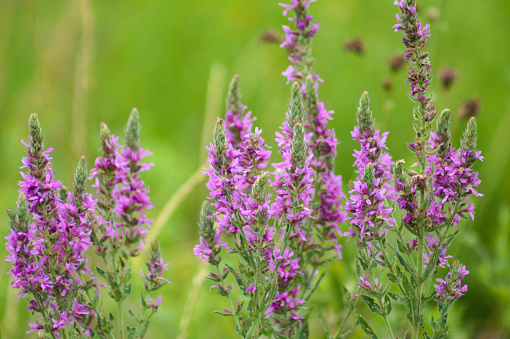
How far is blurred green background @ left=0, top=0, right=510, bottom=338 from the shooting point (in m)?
3.56

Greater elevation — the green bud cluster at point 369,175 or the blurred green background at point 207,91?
the blurred green background at point 207,91

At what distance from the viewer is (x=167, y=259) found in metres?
4.24

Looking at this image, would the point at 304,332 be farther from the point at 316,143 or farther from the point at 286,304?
the point at 316,143

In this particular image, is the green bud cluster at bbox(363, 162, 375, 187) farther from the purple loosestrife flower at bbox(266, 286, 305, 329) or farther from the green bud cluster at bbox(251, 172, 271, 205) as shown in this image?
the purple loosestrife flower at bbox(266, 286, 305, 329)

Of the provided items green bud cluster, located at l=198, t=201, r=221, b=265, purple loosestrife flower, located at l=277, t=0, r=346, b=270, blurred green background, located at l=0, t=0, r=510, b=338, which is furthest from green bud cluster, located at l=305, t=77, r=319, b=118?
blurred green background, located at l=0, t=0, r=510, b=338

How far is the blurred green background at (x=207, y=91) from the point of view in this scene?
3.56 meters

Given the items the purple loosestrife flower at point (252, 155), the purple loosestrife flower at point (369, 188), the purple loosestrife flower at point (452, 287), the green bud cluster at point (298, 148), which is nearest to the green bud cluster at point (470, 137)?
the purple loosestrife flower at point (369, 188)

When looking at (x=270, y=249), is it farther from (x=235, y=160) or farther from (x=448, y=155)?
(x=448, y=155)

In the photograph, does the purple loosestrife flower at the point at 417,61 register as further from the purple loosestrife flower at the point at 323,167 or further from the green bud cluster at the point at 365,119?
the purple loosestrife flower at the point at 323,167

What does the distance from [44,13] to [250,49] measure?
2595mm

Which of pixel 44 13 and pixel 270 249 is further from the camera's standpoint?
pixel 44 13

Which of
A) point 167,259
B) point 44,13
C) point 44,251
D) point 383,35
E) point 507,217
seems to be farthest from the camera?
point 44,13

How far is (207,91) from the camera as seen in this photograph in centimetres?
575

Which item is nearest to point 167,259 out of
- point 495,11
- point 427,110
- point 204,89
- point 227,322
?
point 227,322
